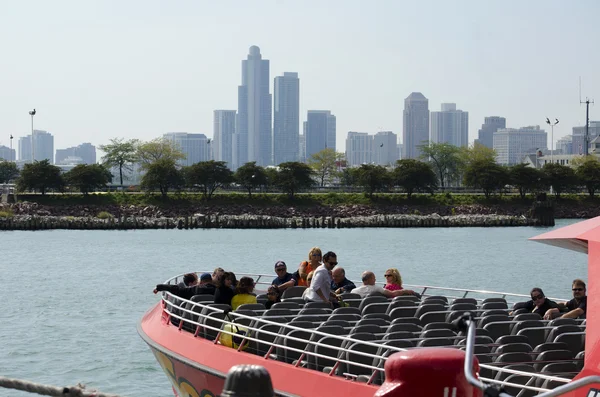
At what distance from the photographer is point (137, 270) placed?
155ft

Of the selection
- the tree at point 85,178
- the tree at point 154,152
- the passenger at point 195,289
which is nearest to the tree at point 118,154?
the tree at point 154,152

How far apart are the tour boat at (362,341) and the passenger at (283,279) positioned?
6.2 inches

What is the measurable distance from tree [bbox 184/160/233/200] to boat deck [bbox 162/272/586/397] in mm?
89812

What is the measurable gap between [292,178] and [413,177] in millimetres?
12754

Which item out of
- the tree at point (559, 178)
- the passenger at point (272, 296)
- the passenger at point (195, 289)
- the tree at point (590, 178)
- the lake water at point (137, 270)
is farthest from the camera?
the tree at point (590, 178)

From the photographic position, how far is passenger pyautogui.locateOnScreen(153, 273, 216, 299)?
50.6 feet

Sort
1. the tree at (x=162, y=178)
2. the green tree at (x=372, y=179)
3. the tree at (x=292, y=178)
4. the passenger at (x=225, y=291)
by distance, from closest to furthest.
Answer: the passenger at (x=225, y=291) → the tree at (x=162, y=178) → the tree at (x=292, y=178) → the green tree at (x=372, y=179)

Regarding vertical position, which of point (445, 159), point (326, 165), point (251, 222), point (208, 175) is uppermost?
point (445, 159)

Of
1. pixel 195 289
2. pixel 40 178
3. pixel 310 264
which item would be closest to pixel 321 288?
pixel 310 264

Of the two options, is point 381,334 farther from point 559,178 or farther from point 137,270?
point 559,178

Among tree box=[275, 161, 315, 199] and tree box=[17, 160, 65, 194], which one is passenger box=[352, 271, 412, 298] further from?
tree box=[275, 161, 315, 199]

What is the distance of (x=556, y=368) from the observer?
10328mm

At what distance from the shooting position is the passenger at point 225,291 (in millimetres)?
14336

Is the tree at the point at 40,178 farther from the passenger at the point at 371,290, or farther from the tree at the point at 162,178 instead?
the passenger at the point at 371,290
